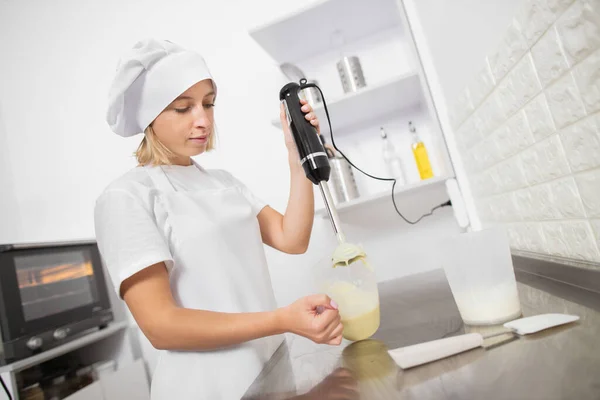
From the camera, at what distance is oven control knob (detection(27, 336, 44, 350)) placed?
4.94 feet

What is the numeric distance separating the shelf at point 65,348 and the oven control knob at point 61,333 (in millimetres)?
37

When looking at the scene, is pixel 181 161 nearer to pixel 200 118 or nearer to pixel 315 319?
pixel 200 118

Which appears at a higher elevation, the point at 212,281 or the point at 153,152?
the point at 153,152

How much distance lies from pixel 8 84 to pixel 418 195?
87.5 inches

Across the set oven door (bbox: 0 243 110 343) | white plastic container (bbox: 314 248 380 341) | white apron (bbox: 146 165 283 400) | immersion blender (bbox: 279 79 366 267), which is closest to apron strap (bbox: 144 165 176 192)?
white apron (bbox: 146 165 283 400)

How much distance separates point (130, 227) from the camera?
79cm

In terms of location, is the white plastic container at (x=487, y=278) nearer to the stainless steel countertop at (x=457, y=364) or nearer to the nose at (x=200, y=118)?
the stainless steel countertop at (x=457, y=364)

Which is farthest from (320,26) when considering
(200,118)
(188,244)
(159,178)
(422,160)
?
(188,244)

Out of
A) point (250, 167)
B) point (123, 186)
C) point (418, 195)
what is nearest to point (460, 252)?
point (123, 186)

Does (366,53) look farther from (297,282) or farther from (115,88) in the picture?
(115,88)

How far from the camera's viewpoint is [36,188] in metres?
2.22

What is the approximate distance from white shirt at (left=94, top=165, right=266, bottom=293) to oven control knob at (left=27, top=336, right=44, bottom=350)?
0.96 m

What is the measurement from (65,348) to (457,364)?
1.63m

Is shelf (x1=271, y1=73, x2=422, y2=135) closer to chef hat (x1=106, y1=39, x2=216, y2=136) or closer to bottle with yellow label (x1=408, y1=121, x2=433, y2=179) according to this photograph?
bottle with yellow label (x1=408, y1=121, x2=433, y2=179)
